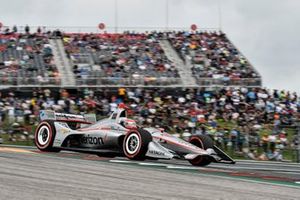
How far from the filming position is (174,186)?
25.4 feet

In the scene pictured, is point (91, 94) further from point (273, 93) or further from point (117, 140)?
point (117, 140)

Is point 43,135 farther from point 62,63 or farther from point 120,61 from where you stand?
point 62,63

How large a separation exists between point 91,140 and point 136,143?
1477 mm

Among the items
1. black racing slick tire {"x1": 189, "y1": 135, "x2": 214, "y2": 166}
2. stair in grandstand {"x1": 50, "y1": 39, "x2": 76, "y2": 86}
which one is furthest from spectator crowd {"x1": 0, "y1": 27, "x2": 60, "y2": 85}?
black racing slick tire {"x1": 189, "y1": 135, "x2": 214, "y2": 166}

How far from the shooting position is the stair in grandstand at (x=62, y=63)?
29.6 metres

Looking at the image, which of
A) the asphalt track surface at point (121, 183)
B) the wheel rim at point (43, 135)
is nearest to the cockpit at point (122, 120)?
the wheel rim at point (43, 135)

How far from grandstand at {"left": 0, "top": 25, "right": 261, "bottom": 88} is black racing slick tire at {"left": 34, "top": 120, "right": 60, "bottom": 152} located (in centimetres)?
1489

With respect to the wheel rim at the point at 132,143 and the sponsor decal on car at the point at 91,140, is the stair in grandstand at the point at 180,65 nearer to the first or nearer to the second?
the sponsor decal on car at the point at 91,140

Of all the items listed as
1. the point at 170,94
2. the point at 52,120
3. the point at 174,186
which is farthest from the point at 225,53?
the point at 174,186

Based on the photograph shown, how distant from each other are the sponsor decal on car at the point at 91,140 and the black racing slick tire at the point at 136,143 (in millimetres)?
874

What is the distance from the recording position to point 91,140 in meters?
12.4

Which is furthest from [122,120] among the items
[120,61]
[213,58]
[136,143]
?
[213,58]

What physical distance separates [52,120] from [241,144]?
22.9ft

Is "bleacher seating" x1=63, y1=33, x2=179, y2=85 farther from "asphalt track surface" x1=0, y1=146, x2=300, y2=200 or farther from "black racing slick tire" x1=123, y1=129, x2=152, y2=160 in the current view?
"asphalt track surface" x1=0, y1=146, x2=300, y2=200
